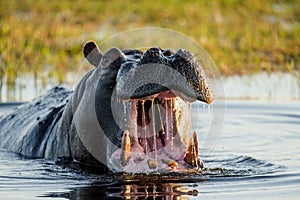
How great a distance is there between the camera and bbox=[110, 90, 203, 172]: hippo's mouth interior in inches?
201

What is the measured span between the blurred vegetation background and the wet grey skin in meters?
4.18

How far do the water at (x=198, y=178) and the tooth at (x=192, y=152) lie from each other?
0.35 ft

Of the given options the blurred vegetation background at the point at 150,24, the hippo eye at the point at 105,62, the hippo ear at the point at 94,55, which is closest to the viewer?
the hippo eye at the point at 105,62

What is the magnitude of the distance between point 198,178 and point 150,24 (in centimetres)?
863

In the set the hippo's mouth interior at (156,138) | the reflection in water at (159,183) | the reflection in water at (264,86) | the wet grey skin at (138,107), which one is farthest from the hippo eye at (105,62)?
the reflection in water at (264,86)

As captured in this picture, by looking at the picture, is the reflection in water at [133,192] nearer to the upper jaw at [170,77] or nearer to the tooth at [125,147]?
the tooth at [125,147]

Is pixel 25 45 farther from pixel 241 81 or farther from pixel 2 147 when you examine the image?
pixel 2 147

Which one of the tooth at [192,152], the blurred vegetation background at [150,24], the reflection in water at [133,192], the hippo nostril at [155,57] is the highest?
the blurred vegetation background at [150,24]

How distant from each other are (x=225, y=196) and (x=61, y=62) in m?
6.54

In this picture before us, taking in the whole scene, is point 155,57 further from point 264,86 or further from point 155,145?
point 264,86

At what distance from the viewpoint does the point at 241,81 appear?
10.2m

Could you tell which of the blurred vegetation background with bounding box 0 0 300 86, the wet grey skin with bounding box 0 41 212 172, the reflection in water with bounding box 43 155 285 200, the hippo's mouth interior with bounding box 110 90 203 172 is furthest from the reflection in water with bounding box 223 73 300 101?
the hippo's mouth interior with bounding box 110 90 203 172

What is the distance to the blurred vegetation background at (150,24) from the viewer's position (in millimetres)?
10883

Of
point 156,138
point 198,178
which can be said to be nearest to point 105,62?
point 156,138
